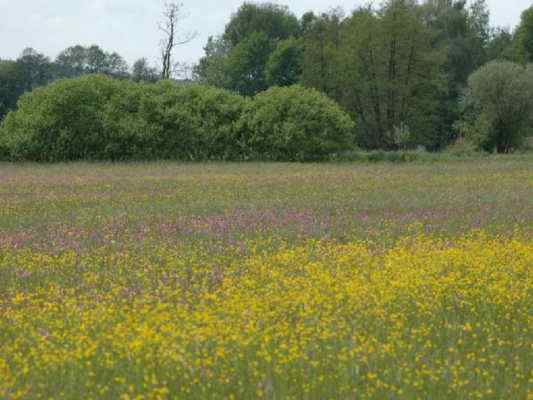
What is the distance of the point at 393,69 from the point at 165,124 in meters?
21.7

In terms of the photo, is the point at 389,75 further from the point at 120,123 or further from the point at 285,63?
the point at 120,123

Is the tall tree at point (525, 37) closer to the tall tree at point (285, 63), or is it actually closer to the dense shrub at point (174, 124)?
the tall tree at point (285, 63)

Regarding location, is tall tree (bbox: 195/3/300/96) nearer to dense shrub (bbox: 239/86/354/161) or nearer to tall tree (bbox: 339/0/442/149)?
tall tree (bbox: 339/0/442/149)

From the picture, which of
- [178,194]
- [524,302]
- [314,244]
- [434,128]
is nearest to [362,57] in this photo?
[434,128]

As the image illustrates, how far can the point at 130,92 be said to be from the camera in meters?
48.1

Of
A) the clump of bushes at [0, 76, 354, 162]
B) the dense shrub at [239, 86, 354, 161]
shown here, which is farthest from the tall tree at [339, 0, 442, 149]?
the clump of bushes at [0, 76, 354, 162]

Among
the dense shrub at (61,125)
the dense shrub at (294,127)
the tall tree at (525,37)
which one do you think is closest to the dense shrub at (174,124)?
the dense shrub at (61,125)

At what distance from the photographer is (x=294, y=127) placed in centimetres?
4666

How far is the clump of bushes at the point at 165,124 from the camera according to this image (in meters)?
46.2

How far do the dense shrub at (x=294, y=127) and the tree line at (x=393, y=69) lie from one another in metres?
14.0

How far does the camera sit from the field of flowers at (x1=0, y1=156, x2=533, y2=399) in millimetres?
7672

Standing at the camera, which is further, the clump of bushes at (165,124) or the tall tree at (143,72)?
the tall tree at (143,72)

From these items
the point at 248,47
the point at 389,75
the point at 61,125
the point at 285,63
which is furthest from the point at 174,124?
the point at 248,47

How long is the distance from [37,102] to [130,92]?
5193 mm
